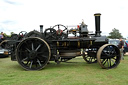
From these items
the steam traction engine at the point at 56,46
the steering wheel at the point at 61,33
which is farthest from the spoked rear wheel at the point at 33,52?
the steering wheel at the point at 61,33

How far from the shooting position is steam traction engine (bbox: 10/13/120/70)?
5.64m

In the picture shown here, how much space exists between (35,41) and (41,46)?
0.30m

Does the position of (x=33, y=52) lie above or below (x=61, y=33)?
below

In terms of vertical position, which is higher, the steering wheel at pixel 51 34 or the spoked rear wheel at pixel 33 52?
the steering wheel at pixel 51 34

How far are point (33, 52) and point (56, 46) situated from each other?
0.96m

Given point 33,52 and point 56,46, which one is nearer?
point 33,52

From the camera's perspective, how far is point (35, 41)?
5.77 m

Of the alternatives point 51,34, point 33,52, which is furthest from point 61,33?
point 33,52

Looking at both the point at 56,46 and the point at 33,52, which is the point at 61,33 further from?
the point at 33,52

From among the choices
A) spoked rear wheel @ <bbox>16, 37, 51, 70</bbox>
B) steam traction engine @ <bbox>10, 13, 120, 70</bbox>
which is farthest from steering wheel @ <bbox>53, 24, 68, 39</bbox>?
spoked rear wheel @ <bbox>16, 37, 51, 70</bbox>

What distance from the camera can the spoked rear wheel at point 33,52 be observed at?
18.4 feet

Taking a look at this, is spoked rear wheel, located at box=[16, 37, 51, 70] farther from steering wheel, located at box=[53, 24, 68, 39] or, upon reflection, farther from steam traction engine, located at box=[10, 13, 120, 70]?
steering wheel, located at box=[53, 24, 68, 39]

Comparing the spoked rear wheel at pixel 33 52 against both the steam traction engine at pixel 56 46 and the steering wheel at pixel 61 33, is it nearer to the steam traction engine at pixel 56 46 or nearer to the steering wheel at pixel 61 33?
the steam traction engine at pixel 56 46

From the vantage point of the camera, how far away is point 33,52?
221 inches
